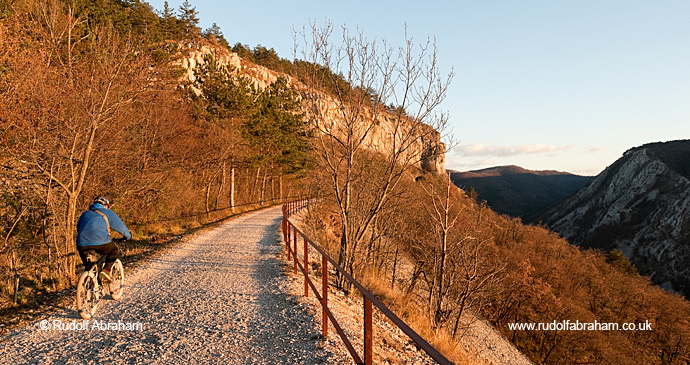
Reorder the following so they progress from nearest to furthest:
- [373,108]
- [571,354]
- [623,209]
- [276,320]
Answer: [276,320], [373,108], [571,354], [623,209]

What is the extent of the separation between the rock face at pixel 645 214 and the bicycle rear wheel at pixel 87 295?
317 ft

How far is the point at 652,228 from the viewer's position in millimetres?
90438

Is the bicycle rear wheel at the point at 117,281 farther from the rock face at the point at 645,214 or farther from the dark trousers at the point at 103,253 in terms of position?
the rock face at the point at 645,214

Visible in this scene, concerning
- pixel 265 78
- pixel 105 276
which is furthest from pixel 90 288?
pixel 265 78

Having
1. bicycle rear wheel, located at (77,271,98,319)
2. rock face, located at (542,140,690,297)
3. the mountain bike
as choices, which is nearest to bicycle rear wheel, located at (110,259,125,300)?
the mountain bike

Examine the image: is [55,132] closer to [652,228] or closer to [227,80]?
[227,80]

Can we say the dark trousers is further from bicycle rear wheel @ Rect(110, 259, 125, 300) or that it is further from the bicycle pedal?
bicycle rear wheel @ Rect(110, 259, 125, 300)

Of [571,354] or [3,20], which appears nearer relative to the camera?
[3,20]

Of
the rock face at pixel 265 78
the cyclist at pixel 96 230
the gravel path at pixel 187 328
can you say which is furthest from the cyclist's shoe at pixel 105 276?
the rock face at pixel 265 78

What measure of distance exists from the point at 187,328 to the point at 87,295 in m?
1.89

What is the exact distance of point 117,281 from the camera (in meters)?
7.01

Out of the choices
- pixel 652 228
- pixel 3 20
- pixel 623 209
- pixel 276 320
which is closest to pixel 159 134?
pixel 3 20

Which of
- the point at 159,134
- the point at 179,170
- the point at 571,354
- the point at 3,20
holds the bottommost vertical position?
the point at 571,354

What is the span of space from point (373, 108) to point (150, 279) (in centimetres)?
673
